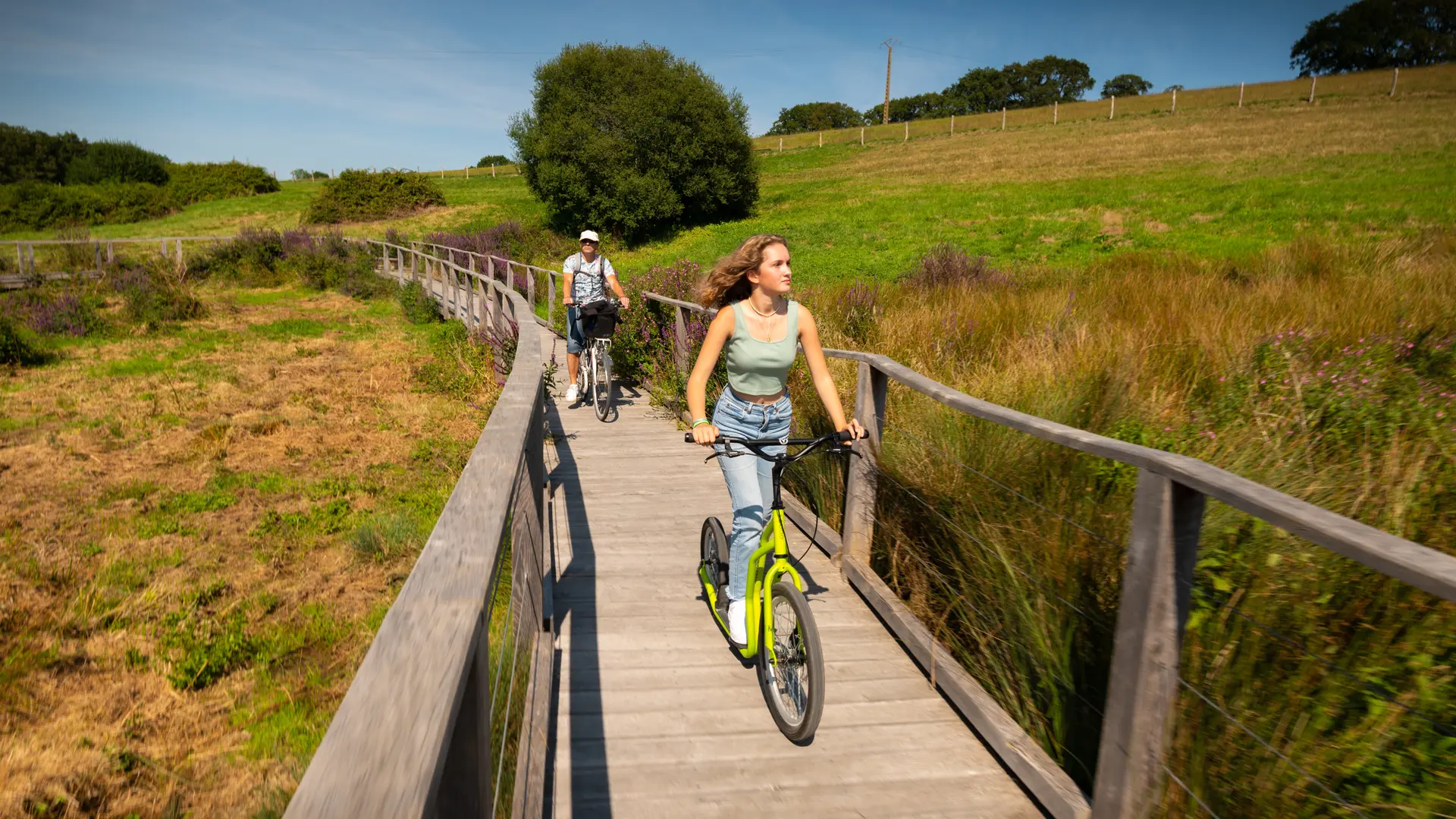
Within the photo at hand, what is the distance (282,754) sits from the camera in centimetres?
423

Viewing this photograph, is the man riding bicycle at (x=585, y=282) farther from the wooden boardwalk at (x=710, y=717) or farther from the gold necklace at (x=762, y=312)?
the gold necklace at (x=762, y=312)

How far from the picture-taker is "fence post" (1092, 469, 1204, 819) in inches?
88.4

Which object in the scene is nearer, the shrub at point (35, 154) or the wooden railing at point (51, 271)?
the wooden railing at point (51, 271)

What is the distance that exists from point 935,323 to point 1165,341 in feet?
6.41

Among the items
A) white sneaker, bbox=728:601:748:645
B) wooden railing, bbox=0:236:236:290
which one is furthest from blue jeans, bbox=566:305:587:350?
wooden railing, bbox=0:236:236:290

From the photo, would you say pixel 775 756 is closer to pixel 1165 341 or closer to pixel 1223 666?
pixel 1223 666

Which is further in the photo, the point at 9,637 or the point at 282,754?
the point at 9,637

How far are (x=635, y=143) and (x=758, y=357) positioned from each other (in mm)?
38303

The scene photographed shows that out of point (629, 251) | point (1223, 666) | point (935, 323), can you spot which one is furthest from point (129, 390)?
point (629, 251)

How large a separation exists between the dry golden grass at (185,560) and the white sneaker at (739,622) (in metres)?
2.12

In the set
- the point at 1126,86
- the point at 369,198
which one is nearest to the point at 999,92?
the point at 1126,86

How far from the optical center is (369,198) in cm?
5241

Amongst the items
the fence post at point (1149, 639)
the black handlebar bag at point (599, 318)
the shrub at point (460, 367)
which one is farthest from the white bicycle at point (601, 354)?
the fence post at point (1149, 639)

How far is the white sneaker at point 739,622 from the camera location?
Answer: 12.2 ft
